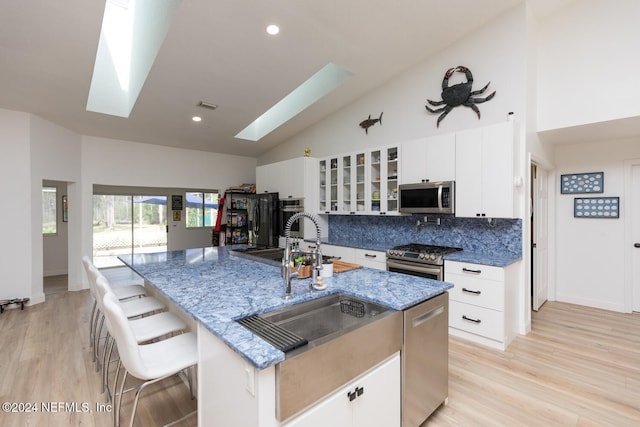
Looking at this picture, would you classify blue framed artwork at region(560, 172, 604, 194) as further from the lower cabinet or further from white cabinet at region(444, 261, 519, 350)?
the lower cabinet

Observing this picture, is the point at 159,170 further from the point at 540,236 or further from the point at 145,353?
the point at 540,236

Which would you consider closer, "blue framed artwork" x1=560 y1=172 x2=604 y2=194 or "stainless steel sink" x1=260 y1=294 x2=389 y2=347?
"stainless steel sink" x1=260 y1=294 x2=389 y2=347

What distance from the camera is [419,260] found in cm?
351

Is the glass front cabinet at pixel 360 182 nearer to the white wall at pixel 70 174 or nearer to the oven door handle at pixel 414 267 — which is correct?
the oven door handle at pixel 414 267

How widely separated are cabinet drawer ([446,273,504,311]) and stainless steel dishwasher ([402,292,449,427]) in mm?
1281

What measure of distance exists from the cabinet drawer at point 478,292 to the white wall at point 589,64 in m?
2.07

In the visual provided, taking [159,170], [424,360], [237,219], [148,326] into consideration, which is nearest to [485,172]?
[424,360]

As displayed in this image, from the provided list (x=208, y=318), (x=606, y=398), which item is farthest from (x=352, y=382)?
(x=606, y=398)

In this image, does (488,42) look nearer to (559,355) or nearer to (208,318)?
(559,355)

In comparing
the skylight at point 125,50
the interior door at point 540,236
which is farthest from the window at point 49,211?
the interior door at point 540,236

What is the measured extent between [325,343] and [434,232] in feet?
10.6

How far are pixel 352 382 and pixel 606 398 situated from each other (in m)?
2.20

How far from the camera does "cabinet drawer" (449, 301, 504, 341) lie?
2.98 m

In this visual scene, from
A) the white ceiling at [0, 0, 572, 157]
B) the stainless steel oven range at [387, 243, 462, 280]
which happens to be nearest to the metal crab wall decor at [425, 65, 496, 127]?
the white ceiling at [0, 0, 572, 157]
